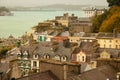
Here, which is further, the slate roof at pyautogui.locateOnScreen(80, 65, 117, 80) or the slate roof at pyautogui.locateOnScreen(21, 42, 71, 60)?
the slate roof at pyautogui.locateOnScreen(21, 42, 71, 60)

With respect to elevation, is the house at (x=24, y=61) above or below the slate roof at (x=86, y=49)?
below

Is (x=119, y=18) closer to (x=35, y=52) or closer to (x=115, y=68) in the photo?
(x=35, y=52)

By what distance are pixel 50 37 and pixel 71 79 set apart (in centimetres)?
2539

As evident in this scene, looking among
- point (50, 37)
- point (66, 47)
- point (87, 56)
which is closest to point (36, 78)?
point (87, 56)

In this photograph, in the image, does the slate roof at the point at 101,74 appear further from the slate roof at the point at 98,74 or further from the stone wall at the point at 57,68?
the stone wall at the point at 57,68

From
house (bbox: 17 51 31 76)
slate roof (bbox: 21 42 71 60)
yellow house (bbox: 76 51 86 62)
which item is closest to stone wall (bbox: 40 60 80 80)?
house (bbox: 17 51 31 76)

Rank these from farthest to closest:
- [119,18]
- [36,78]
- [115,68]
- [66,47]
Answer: [119,18], [66,47], [115,68], [36,78]

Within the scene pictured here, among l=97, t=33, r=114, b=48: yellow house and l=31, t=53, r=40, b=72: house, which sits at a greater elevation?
l=97, t=33, r=114, b=48: yellow house

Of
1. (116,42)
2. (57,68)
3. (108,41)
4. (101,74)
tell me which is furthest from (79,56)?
(57,68)

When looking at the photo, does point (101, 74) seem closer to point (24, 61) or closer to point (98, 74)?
point (98, 74)

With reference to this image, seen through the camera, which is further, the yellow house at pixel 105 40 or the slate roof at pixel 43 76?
the yellow house at pixel 105 40

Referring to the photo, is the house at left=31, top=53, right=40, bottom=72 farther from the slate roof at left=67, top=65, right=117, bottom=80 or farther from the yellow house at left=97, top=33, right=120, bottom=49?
the slate roof at left=67, top=65, right=117, bottom=80

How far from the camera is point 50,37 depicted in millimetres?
36969

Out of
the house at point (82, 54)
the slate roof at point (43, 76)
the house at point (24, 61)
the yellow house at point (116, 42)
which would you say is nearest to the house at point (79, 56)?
the house at point (82, 54)
